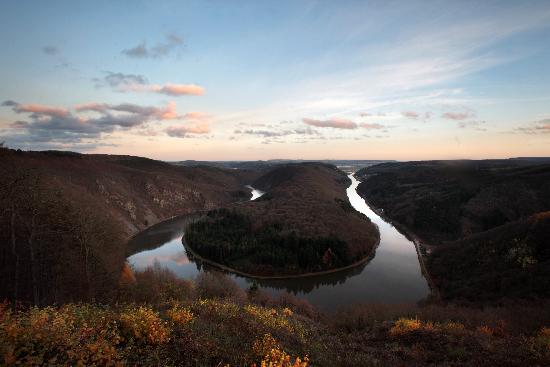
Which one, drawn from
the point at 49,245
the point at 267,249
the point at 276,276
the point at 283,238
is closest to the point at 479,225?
the point at 283,238

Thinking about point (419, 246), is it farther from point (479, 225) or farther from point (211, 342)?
point (211, 342)

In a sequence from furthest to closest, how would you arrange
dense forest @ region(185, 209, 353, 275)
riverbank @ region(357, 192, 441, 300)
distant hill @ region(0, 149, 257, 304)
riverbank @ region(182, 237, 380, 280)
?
1. dense forest @ region(185, 209, 353, 275)
2. riverbank @ region(182, 237, 380, 280)
3. riverbank @ region(357, 192, 441, 300)
4. distant hill @ region(0, 149, 257, 304)

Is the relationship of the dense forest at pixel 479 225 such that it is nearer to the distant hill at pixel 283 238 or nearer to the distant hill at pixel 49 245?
the distant hill at pixel 283 238

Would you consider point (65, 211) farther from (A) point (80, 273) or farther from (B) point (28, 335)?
(B) point (28, 335)

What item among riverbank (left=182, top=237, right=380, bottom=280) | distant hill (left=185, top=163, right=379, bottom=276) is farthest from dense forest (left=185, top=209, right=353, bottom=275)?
riverbank (left=182, top=237, right=380, bottom=280)

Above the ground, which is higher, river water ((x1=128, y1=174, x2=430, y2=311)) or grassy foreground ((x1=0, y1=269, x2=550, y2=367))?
grassy foreground ((x1=0, y1=269, x2=550, y2=367))

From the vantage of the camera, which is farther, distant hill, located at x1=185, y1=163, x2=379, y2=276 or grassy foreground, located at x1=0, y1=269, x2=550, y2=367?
distant hill, located at x1=185, y1=163, x2=379, y2=276

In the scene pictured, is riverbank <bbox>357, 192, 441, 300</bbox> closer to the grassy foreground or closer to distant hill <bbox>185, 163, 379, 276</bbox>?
distant hill <bbox>185, 163, 379, 276</bbox>
